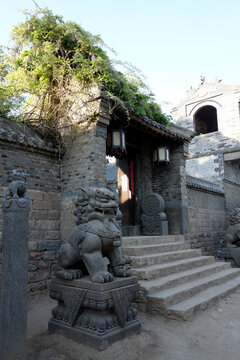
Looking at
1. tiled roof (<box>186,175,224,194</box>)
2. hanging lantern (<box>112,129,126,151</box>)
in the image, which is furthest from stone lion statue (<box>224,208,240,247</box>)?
hanging lantern (<box>112,129,126,151</box>)

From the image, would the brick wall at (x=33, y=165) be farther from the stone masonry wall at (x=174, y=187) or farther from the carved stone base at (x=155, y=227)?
the stone masonry wall at (x=174, y=187)

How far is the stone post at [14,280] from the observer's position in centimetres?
241

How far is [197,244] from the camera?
995cm

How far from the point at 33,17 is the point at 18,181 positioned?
5763 mm

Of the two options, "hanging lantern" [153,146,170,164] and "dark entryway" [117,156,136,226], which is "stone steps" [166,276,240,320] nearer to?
"dark entryway" [117,156,136,226]

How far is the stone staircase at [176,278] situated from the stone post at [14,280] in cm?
229

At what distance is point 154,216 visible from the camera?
8.35 m

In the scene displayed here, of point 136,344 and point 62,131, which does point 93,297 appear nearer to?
point 136,344

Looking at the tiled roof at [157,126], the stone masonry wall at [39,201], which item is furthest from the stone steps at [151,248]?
the tiled roof at [157,126]

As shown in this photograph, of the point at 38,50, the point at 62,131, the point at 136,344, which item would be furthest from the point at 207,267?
the point at 38,50

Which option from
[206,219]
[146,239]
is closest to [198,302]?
[146,239]

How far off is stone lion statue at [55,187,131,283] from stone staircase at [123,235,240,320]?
1018 mm

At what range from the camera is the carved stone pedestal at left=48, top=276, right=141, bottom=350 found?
311cm

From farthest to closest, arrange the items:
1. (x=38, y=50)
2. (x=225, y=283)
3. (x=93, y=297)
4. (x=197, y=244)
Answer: (x=197, y=244)
(x=38, y=50)
(x=225, y=283)
(x=93, y=297)
